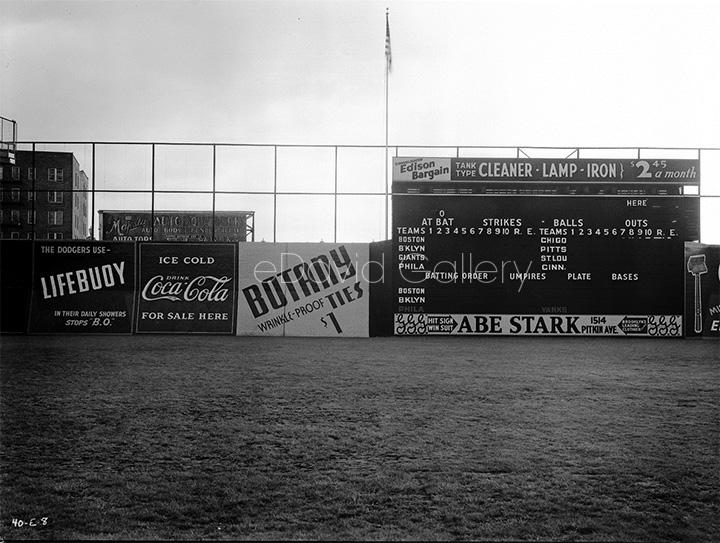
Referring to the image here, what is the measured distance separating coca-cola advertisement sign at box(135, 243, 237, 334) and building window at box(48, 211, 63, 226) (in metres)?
31.8

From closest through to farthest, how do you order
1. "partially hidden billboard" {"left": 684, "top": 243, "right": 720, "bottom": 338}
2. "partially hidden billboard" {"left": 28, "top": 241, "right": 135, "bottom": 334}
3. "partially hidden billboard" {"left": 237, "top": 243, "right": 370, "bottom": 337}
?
"partially hidden billboard" {"left": 684, "top": 243, "right": 720, "bottom": 338} → "partially hidden billboard" {"left": 28, "top": 241, "right": 135, "bottom": 334} → "partially hidden billboard" {"left": 237, "top": 243, "right": 370, "bottom": 337}

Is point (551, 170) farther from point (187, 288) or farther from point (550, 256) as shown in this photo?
point (187, 288)

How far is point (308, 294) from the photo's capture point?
69.8 ft

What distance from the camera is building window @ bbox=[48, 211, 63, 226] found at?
50.9 metres

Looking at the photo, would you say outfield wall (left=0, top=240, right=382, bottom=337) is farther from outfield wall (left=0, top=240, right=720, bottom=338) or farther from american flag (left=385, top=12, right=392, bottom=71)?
american flag (left=385, top=12, right=392, bottom=71)

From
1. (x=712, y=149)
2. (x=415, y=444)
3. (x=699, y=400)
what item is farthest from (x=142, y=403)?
(x=712, y=149)

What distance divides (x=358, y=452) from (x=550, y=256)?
14.5m

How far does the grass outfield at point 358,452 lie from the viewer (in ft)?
15.5

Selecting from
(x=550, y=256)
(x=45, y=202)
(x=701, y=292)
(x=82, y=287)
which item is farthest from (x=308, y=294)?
(x=45, y=202)

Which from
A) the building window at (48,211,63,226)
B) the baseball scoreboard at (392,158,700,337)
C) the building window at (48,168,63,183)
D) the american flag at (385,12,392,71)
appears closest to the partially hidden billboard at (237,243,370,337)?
→ the baseball scoreboard at (392,158,700,337)

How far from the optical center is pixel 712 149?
2200 cm

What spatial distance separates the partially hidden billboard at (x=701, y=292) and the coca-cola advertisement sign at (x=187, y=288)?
44.0ft

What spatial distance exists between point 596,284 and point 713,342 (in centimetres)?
361

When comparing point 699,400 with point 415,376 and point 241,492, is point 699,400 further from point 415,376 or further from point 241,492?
point 241,492
